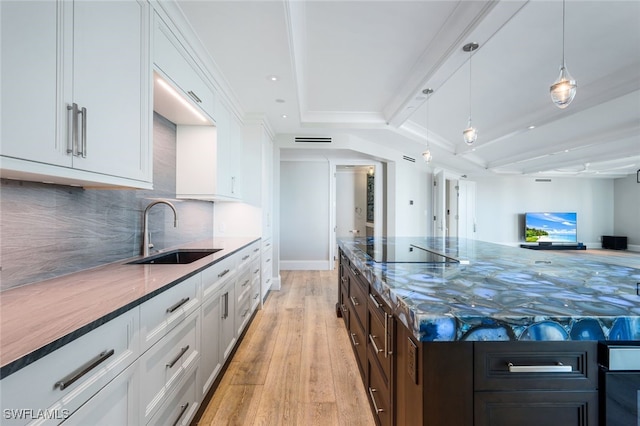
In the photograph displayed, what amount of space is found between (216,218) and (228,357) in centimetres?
176

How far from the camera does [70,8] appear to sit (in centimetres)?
100

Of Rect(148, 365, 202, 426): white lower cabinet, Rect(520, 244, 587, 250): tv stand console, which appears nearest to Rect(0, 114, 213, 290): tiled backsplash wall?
Rect(148, 365, 202, 426): white lower cabinet

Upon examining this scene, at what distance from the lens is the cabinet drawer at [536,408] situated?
2.51ft

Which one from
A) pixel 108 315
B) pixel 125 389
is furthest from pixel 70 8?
pixel 125 389

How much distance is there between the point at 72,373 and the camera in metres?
0.73

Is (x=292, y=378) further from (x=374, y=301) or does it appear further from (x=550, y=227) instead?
(x=550, y=227)

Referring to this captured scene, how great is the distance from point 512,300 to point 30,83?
179cm

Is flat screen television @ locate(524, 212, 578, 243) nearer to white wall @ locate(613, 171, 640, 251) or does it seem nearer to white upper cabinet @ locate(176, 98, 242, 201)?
white wall @ locate(613, 171, 640, 251)

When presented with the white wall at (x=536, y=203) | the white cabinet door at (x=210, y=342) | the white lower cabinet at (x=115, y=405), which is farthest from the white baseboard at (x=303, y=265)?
the white wall at (x=536, y=203)

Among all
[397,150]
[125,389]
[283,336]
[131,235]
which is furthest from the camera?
[397,150]

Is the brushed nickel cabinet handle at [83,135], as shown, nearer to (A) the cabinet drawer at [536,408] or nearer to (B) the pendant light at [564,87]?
(A) the cabinet drawer at [536,408]

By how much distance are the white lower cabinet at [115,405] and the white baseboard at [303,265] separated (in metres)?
4.93

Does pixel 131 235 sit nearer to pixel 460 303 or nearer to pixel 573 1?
pixel 460 303

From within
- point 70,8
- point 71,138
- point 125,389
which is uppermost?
point 70,8
